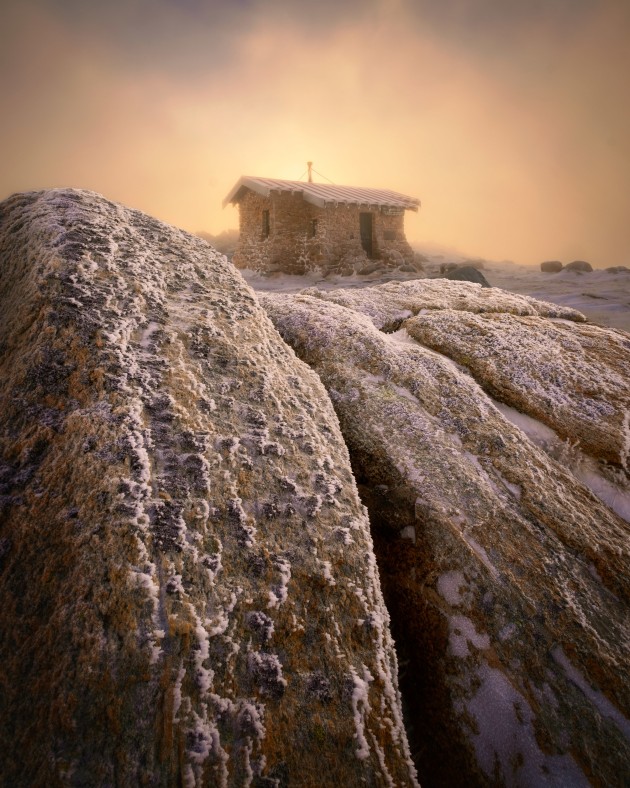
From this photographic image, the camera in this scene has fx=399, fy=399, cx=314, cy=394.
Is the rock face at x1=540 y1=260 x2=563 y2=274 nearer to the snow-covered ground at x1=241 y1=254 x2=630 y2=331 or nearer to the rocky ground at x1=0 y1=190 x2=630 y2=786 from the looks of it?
the snow-covered ground at x1=241 y1=254 x2=630 y2=331

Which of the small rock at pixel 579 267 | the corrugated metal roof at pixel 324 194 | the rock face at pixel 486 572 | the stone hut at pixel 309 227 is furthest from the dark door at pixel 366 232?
the rock face at pixel 486 572

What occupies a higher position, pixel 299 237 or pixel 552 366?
pixel 299 237

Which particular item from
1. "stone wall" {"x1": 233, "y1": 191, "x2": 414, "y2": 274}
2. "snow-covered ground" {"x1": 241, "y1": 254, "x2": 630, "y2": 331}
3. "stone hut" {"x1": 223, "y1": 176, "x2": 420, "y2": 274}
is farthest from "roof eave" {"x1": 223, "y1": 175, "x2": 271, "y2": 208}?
"snow-covered ground" {"x1": 241, "y1": 254, "x2": 630, "y2": 331}

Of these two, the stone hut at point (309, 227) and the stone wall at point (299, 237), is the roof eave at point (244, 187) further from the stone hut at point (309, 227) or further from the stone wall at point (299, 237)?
the stone wall at point (299, 237)

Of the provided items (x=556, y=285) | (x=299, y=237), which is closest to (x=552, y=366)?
(x=299, y=237)

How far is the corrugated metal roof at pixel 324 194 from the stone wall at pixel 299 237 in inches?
11.0

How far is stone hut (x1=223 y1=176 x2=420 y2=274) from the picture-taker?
599 inches

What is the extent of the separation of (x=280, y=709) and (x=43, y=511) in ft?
3.95

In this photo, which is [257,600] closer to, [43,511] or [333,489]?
[333,489]

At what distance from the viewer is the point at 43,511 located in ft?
5.37

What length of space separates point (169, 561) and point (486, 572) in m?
1.64

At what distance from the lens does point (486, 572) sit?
7.06ft

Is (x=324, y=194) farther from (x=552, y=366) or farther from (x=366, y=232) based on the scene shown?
(x=552, y=366)

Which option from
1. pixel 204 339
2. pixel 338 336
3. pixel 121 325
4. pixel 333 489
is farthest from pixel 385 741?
pixel 338 336
